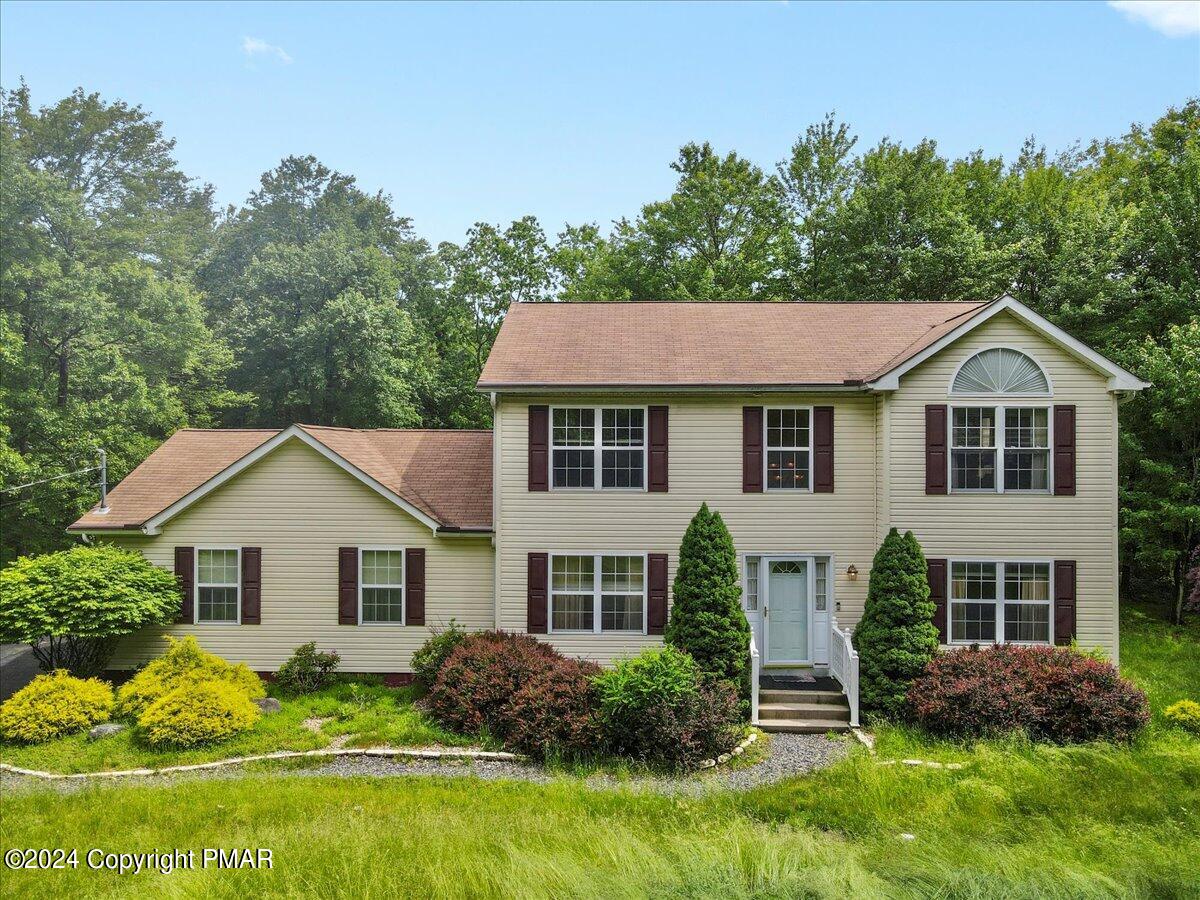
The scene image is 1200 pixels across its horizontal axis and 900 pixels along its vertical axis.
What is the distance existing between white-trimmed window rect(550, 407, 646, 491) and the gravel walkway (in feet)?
17.7

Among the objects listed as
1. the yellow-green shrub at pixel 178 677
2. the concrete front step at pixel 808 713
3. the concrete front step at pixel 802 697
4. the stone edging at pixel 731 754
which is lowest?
the stone edging at pixel 731 754

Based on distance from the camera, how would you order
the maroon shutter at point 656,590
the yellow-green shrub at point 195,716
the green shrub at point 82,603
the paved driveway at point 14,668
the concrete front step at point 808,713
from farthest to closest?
the paved driveway at point 14,668 < the maroon shutter at point 656,590 < the green shrub at point 82,603 < the concrete front step at point 808,713 < the yellow-green shrub at point 195,716

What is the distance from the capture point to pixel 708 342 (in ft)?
50.9

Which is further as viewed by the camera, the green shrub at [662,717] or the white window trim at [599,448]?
the white window trim at [599,448]

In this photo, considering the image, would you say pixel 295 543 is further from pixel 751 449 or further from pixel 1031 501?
pixel 1031 501

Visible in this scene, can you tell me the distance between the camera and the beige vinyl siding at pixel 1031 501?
13117mm

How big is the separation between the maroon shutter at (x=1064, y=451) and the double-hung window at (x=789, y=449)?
4.29m

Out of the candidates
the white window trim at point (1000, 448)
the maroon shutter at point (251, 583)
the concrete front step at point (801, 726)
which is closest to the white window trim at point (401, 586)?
the maroon shutter at point (251, 583)

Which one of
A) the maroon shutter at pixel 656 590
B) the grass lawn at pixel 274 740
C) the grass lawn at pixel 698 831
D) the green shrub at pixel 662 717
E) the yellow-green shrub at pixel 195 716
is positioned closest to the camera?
the grass lawn at pixel 698 831

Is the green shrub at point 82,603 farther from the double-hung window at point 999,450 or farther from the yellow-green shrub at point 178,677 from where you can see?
the double-hung window at point 999,450

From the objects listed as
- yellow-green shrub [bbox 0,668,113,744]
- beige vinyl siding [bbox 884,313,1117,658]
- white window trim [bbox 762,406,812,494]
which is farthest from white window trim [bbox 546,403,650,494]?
yellow-green shrub [bbox 0,668,113,744]

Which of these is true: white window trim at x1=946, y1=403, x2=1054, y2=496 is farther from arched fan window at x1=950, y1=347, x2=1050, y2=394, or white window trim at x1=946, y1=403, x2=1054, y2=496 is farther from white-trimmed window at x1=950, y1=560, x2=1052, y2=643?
white-trimmed window at x1=950, y1=560, x2=1052, y2=643

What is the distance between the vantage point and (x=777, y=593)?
45.9 ft

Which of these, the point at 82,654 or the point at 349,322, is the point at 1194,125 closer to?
the point at 349,322
